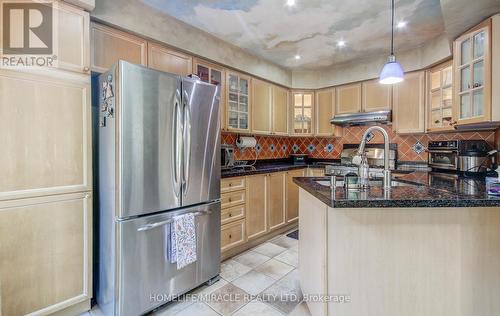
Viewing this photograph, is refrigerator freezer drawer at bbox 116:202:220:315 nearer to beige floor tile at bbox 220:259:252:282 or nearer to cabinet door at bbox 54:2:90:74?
beige floor tile at bbox 220:259:252:282

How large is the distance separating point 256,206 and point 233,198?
0.43 meters

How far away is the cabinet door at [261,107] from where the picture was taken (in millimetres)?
3287

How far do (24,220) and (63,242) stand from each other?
27cm

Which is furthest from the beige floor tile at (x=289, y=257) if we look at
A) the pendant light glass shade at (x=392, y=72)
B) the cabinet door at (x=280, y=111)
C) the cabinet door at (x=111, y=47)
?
the cabinet door at (x=111, y=47)

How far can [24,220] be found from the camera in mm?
1463

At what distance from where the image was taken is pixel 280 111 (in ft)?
12.2

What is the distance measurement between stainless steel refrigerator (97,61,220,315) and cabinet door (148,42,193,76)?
566 mm

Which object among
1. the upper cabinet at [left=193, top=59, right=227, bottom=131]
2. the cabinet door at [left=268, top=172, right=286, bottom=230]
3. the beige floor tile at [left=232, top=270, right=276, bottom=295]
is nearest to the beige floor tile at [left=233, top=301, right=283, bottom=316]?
the beige floor tile at [left=232, top=270, right=276, bottom=295]

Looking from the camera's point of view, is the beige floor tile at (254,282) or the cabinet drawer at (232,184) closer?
the beige floor tile at (254,282)

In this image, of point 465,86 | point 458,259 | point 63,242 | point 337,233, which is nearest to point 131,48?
point 63,242

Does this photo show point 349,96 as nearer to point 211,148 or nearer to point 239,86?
point 239,86

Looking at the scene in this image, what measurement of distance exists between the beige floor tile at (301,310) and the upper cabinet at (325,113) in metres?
2.68

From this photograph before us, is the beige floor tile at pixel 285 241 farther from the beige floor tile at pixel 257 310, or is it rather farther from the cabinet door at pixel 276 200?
the beige floor tile at pixel 257 310

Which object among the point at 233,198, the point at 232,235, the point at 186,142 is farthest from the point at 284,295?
the point at 186,142
